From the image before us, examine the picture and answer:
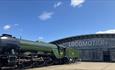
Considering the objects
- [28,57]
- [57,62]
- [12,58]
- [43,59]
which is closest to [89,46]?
[57,62]

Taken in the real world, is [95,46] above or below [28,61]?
above

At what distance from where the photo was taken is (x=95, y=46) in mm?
72562

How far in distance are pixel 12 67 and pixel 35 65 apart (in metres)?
8.22

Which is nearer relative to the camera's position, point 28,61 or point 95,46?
point 28,61

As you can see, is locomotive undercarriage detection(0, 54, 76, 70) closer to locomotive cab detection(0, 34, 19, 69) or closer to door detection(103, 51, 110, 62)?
locomotive cab detection(0, 34, 19, 69)

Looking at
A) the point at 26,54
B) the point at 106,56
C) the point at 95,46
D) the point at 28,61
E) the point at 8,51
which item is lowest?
the point at 28,61

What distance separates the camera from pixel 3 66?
26.8 m

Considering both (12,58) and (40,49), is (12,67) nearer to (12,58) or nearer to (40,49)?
(12,58)

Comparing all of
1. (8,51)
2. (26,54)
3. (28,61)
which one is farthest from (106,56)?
(8,51)

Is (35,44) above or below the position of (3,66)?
above

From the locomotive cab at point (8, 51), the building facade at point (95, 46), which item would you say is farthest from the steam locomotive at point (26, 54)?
the building facade at point (95, 46)

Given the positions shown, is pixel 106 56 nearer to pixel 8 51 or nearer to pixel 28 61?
pixel 28 61

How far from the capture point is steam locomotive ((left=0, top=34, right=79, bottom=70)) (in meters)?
27.4

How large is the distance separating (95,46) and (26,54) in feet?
141
